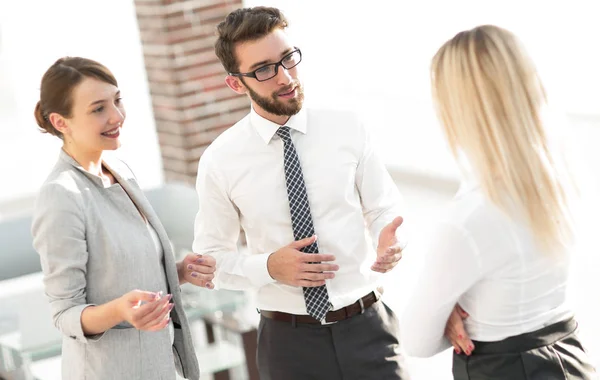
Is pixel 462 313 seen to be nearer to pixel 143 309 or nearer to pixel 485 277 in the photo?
pixel 485 277

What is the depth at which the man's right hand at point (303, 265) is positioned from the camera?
7.97 feet

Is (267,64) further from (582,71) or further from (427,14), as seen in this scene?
(427,14)

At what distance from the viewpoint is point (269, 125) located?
2633 mm

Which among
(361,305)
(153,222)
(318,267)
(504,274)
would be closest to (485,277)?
(504,274)

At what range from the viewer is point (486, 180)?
6.29 feet

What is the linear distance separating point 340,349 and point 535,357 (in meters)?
0.71

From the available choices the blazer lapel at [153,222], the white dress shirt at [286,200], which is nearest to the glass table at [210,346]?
the white dress shirt at [286,200]

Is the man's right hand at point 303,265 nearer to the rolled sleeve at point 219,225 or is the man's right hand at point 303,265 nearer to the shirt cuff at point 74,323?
the rolled sleeve at point 219,225

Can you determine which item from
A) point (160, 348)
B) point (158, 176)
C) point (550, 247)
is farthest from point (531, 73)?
point (158, 176)

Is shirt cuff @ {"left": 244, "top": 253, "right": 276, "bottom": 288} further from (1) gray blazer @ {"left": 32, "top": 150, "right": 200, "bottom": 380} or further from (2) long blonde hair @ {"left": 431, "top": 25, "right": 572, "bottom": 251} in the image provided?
(2) long blonde hair @ {"left": 431, "top": 25, "right": 572, "bottom": 251}

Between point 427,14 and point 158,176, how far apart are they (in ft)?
11.7

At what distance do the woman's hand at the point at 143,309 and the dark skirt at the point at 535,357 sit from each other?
74cm

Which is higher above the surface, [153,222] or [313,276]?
[153,222]

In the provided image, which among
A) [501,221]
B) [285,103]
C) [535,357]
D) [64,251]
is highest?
[285,103]
